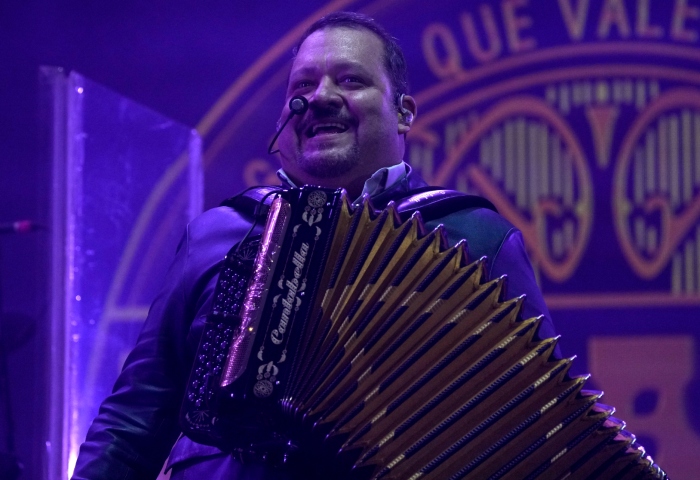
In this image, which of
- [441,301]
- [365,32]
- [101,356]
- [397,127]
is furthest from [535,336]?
[101,356]

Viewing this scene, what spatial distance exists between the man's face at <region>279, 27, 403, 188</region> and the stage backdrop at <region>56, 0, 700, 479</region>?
123 cm

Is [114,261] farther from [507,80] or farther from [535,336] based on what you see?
[535,336]

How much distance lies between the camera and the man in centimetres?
165

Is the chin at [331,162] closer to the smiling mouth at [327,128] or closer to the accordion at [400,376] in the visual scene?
the smiling mouth at [327,128]

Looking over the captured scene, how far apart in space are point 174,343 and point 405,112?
712 mm

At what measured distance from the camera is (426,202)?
166 centimetres

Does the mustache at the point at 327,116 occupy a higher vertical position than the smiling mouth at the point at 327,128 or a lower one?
higher

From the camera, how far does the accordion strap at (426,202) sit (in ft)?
5.41

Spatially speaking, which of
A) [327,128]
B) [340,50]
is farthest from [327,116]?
[340,50]

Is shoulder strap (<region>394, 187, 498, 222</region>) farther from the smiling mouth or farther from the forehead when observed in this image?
the forehead

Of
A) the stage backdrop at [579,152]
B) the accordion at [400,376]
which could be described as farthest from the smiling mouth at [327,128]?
the stage backdrop at [579,152]

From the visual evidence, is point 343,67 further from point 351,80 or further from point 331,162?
point 331,162

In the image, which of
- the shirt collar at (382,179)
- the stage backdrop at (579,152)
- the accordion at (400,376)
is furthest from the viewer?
the stage backdrop at (579,152)

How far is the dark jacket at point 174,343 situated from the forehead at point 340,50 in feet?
0.90
